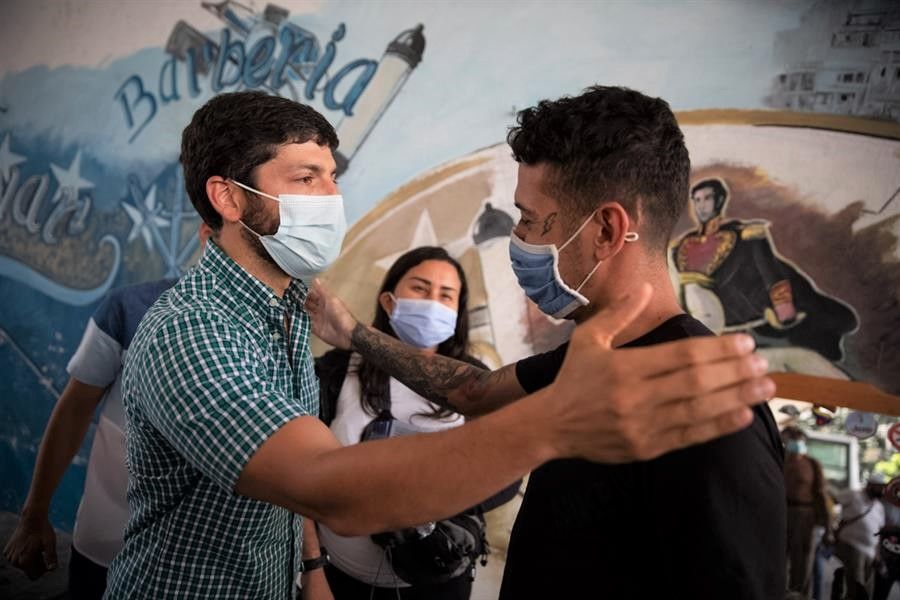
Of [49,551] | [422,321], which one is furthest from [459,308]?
[49,551]

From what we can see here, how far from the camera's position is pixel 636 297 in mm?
847

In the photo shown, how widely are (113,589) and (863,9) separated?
2.74 m

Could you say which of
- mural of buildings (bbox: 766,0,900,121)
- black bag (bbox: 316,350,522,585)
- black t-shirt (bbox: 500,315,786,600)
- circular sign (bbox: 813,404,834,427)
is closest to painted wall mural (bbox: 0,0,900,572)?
mural of buildings (bbox: 766,0,900,121)

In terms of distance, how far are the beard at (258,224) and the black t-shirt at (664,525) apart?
0.80 m

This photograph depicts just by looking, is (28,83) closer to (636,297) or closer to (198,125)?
(198,125)

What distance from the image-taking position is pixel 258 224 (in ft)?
5.33

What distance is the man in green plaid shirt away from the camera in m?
0.79

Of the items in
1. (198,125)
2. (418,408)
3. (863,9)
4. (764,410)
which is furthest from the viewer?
(418,408)

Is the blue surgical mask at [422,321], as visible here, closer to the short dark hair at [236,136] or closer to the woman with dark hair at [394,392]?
the woman with dark hair at [394,392]

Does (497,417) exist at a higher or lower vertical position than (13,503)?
higher

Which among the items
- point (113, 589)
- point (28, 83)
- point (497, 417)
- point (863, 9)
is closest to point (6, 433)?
point (28, 83)

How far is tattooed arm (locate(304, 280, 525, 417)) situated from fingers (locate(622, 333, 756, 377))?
33.3 inches

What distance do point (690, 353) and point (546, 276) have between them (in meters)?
0.70

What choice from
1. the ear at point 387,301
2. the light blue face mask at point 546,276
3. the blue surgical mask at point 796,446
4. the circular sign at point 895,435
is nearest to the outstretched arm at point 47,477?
the ear at point 387,301
